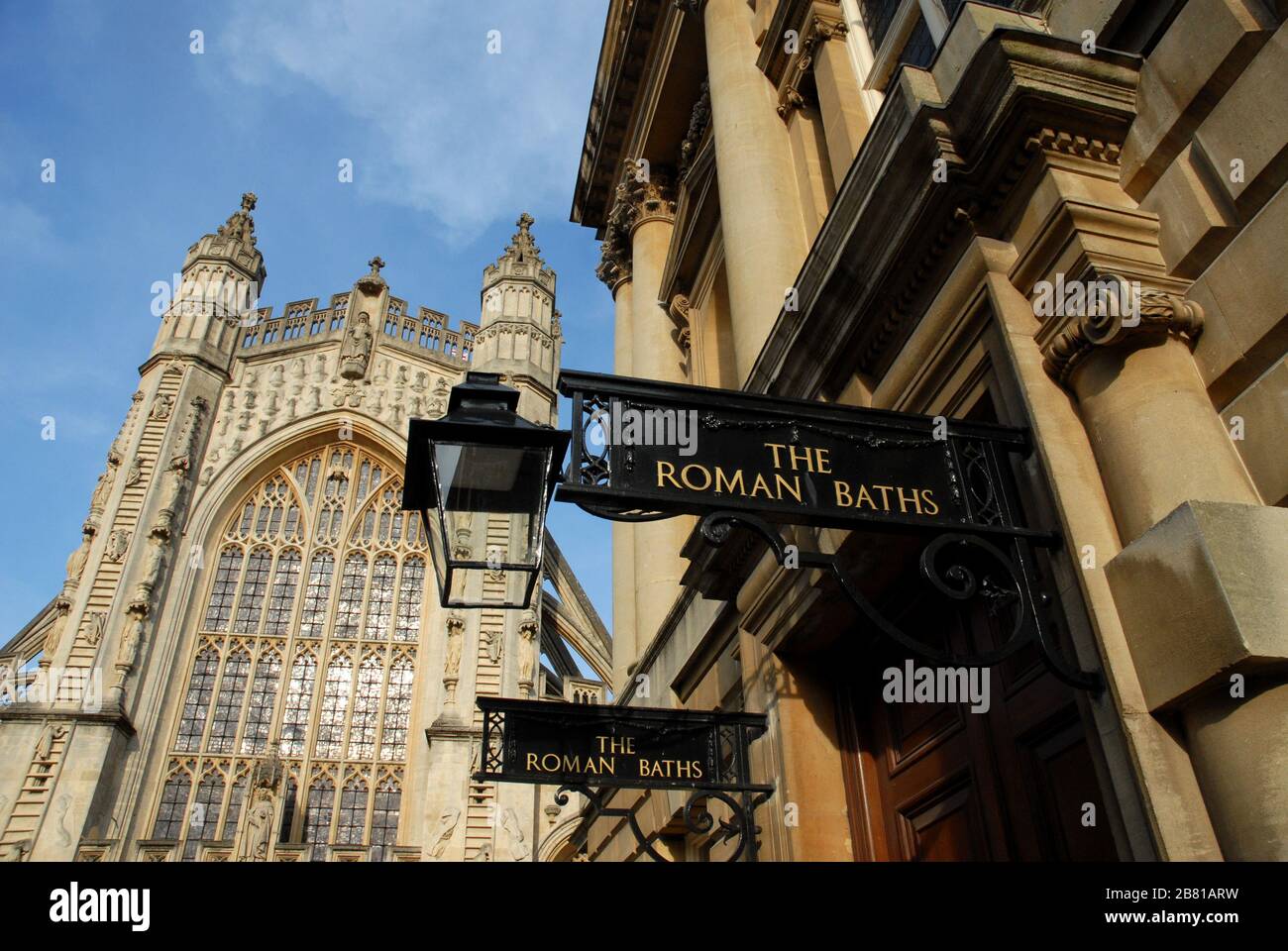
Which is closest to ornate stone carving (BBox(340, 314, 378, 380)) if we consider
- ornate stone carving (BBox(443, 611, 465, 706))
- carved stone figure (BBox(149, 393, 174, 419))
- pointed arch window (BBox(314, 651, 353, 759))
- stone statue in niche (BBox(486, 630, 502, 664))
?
carved stone figure (BBox(149, 393, 174, 419))

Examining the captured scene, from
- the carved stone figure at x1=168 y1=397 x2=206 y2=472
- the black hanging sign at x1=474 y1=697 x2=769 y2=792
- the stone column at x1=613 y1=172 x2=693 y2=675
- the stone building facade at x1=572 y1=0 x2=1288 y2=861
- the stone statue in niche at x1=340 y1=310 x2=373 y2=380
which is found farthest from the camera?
the stone statue in niche at x1=340 y1=310 x2=373 y2=380

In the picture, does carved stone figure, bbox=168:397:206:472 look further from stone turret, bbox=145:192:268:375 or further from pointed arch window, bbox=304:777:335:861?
pointed arch window, bbox=304:777:335:861

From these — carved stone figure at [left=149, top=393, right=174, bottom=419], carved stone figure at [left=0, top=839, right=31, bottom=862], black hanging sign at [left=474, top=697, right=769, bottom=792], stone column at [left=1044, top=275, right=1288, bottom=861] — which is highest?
carved stone figure at [left=149, top=393, right=174, bottom=419]

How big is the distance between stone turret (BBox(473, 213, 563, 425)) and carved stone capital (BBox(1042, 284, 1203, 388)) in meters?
26.0

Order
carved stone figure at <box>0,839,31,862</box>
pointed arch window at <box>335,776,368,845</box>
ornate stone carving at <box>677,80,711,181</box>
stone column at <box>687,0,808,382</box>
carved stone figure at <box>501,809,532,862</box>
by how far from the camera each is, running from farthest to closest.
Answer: pointed arch window at <box>335,776,368,845</box>, carved stone figure at <box>501,809,532,862</box>, carved stone figure at <box>0,839,31,862</box>, ornate stone carving at <box>677,80,711,181</box>, stone column at <box>687,0,808,382</box>

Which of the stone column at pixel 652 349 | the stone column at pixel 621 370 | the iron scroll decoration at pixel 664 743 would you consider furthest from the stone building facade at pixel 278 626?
the iron scroll decoration at pixel 664 743

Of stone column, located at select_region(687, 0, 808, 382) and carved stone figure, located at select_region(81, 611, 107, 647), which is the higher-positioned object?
carved stone figure, located at select_region(81, 611, 107, 647)

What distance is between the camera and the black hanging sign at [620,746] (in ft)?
20.0

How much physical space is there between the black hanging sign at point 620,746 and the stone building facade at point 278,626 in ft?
55.9

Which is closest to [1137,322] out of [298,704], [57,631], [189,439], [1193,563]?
[1193,563]

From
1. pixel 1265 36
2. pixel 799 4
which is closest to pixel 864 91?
pixel 799 4

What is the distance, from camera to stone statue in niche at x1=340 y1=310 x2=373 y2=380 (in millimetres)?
31922

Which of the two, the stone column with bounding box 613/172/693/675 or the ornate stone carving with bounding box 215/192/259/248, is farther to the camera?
the ornate stone carving with bounding box 215/192/259/248
